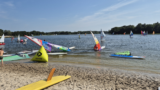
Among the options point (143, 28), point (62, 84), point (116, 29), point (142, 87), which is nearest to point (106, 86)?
point (142, 87)

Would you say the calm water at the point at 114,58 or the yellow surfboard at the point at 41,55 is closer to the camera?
the calm water at the point at 114,58

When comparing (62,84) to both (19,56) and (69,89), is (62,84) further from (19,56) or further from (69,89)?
(19,56)

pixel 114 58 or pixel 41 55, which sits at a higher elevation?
pixel 41 55

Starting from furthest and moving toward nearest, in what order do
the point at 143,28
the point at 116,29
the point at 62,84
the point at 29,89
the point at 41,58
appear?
the point at 116,29, the point at 143,28, the point at 41,58, the point at 62,84, the point at 29,89

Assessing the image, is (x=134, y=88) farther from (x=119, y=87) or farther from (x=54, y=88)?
(x=54, y=88)

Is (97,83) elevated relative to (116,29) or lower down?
lower down

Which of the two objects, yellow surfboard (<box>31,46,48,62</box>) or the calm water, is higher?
yellow surfboard (<box>31,46,48,62</box>)

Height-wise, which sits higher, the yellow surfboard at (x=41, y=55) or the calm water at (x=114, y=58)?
the yellow surfboard at (x=41, y=55)

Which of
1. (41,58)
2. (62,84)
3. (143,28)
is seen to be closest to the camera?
(62,84)

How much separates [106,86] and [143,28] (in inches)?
5281

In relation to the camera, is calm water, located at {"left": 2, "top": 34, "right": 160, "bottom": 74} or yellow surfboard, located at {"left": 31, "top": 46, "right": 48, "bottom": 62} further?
yellow surfboard, located at {"left": 31, "top": 46, "right": 48, "bottom": 62}

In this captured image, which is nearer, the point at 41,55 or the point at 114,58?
the point at 41,55

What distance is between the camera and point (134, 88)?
5.71 meters

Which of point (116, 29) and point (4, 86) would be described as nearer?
point (4, 86)
